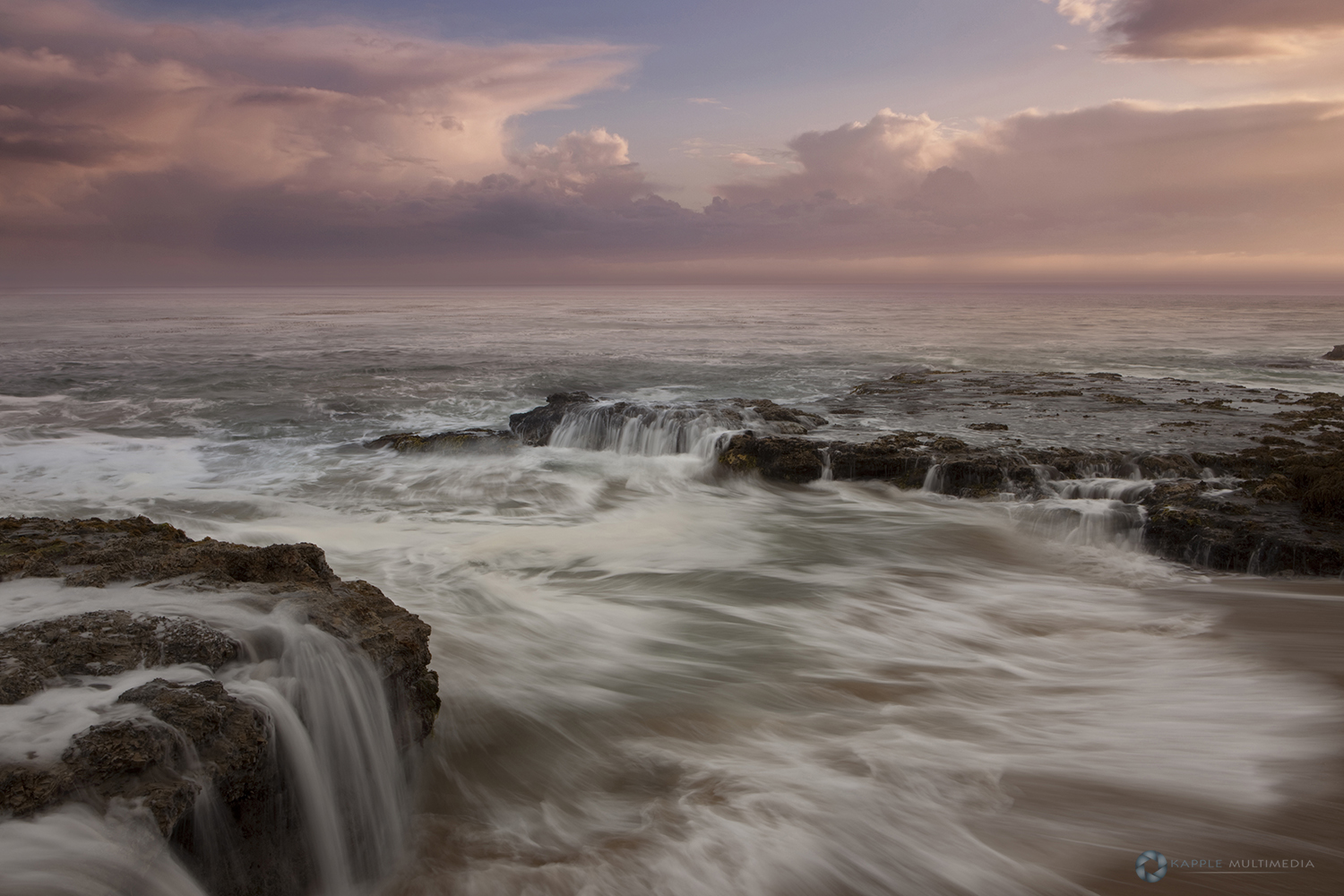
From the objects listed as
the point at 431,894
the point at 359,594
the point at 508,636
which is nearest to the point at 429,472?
the point at 508,636

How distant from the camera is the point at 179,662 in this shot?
327 cm

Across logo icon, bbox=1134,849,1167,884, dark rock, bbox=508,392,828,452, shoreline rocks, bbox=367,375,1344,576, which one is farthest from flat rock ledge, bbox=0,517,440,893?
dark rock, bbox=508,392,828,452

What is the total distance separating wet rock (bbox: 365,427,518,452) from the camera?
13.6m

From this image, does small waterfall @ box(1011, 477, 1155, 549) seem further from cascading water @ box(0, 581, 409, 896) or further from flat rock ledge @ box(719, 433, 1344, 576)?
cascading water @ box(0, 581, 409, 896)

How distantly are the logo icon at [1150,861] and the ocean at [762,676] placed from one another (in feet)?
0.17

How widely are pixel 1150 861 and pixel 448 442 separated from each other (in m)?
12.4

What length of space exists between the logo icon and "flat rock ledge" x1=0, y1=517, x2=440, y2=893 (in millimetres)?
3858

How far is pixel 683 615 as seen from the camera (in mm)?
7047

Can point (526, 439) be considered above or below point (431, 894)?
above

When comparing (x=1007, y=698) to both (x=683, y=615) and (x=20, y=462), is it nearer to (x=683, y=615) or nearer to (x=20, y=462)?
(x=683, y=615)

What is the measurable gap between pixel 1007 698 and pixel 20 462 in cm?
1511

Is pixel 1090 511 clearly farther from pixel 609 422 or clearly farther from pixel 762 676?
pixel 609 422

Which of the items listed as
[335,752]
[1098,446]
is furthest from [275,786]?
[1098,446]

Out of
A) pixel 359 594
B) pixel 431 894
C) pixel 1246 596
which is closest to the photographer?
pixel 431 894
